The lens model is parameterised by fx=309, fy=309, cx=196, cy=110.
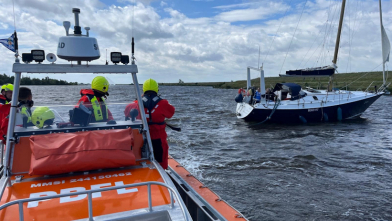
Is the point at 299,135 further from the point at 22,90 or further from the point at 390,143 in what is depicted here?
the point at 22,90

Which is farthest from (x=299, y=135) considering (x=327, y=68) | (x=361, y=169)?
(x=327, y=68)

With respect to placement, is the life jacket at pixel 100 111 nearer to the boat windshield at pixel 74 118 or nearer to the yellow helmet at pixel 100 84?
the boat windshield at pixel 74 118

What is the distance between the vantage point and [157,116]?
4918mm

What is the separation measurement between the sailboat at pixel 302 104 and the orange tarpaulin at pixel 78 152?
50.4 feet

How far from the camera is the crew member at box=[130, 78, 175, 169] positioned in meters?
4.91

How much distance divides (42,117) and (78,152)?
36.0 inches

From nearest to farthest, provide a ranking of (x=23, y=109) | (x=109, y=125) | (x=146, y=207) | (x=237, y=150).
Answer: (x=146, y=207), (x=23, y=109), (x=109, y=125), (x=237, y=150)

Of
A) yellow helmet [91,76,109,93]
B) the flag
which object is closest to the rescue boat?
the flag

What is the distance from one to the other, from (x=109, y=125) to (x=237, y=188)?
4709mm

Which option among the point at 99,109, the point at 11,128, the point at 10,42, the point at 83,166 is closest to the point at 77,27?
the point at 10,42

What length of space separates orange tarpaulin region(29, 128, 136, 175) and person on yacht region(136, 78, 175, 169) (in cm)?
105

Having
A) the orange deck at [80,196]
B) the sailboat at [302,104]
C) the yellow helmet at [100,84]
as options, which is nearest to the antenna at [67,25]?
the yellow helmet at [100,84]

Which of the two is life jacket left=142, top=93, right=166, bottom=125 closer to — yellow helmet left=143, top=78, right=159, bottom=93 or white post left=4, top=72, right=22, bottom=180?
yellow helmet left=143, top=78, right=159, bottom=93

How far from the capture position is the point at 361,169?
9.48 meters
